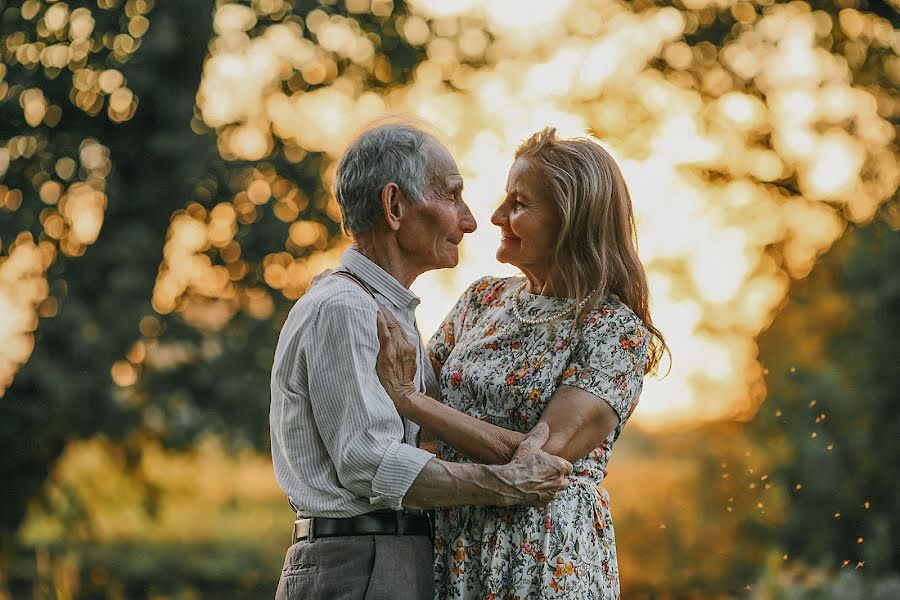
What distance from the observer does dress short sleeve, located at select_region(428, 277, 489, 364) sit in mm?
2885

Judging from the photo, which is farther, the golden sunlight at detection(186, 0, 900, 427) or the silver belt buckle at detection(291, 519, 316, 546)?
the golden sunlight at detection(186, 0, 900, 427)

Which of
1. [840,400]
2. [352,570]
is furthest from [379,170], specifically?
[840,400]

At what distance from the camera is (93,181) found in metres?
6.15

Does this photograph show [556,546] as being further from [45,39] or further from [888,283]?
[888,283]

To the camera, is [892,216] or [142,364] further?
[892,216]

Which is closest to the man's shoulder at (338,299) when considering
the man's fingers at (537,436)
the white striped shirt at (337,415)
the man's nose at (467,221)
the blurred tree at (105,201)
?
the white striped shirt at (337,415)

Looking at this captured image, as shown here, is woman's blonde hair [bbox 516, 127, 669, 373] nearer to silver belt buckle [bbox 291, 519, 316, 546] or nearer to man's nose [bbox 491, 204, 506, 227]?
man's nose [bbox 491, 204, 506, 227]

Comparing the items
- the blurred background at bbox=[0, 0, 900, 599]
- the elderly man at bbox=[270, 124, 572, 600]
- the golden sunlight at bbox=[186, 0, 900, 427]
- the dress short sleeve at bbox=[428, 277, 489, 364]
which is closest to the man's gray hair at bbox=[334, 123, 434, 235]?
the elderly man at bbox=[270, 124, 572, 600]

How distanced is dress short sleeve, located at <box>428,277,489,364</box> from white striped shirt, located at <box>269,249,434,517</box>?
1.77 feet

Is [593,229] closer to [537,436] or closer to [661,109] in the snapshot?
[537,436]

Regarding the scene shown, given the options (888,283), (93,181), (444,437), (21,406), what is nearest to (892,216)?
(888,283)

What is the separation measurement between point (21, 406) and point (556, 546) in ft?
14.3

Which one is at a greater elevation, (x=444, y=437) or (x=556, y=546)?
(x=444, y=437)

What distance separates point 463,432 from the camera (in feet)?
7.80
